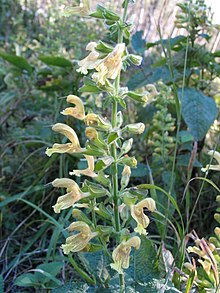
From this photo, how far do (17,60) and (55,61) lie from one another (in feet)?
0.86

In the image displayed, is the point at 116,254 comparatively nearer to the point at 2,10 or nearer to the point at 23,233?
the point at 23,233

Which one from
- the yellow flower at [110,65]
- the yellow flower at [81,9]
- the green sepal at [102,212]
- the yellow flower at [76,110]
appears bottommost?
the green sepal at [102,212]

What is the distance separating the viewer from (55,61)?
2.21 metres

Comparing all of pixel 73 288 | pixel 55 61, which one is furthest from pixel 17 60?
pixel 73 288

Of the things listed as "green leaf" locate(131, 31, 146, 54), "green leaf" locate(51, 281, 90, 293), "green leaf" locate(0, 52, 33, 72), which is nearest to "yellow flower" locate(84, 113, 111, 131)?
"green leaf" locate(51, 281, 90, 293)

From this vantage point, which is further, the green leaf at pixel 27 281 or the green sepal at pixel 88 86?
the green leaf at pixel 27 281

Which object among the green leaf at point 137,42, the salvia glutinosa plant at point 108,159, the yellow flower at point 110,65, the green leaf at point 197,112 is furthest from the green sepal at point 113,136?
the green leaf at point 137,42

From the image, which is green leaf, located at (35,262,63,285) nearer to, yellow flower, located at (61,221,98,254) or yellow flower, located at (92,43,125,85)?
yellow flower, located at (61,221,98,254)

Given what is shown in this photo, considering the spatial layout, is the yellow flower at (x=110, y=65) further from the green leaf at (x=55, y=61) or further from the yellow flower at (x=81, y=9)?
the green leaf at (x=55, y=61)

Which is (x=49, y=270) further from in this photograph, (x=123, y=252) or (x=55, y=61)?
(x=55, y=61)

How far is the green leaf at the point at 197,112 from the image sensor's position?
1711 mm

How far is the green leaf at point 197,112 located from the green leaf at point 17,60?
34.2 inches

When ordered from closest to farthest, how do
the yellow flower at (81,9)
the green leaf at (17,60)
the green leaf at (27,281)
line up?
the yellow flower at (81,9) < the green leaf at (27,281) < the green leaf at (17,60)

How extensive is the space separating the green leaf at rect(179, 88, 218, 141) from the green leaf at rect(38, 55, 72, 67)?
2.01 feet
